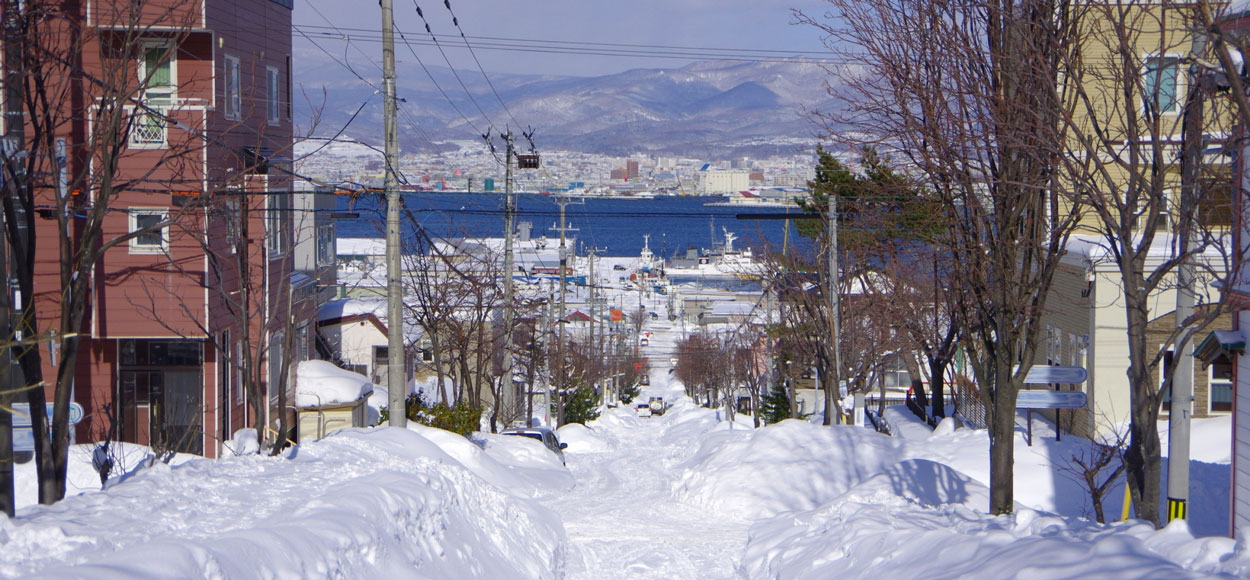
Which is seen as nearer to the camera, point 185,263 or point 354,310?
point 185,263

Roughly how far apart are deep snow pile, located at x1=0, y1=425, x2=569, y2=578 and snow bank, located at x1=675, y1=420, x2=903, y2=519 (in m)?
4.26

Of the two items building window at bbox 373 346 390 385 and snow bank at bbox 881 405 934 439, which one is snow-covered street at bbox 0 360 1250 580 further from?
building window at bbox 373 346 390 385

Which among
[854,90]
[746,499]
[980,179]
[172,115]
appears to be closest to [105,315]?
[172,115]

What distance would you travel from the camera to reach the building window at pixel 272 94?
22789 mm

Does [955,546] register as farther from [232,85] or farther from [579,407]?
[579,407]

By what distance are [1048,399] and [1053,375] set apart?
1.46 m

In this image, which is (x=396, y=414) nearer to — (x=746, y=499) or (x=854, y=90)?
(x=746, y=499)

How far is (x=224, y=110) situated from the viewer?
19.6m

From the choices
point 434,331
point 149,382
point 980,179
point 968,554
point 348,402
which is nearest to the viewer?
point 968,554

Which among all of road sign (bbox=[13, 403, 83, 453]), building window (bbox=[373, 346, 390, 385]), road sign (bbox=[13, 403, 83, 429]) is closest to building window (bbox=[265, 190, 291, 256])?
road sign (bbox=[13, 403, 83, 429])

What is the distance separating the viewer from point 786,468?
1952cm

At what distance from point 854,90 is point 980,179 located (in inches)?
69.0

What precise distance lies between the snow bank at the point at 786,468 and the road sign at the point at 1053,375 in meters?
3.54

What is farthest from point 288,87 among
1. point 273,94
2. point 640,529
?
point 640,529
